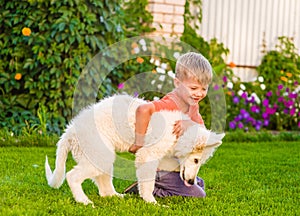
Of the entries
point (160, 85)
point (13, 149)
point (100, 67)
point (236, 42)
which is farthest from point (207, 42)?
point (13, 149)

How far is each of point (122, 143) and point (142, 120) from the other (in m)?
0.20

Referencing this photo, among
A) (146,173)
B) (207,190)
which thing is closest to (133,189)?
(146,173)

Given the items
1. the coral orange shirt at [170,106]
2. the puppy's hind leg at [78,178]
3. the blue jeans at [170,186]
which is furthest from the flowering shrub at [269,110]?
the puppy's hind leg at [78,178]

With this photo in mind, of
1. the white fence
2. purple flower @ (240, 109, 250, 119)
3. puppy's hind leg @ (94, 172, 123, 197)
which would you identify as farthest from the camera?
the white fence

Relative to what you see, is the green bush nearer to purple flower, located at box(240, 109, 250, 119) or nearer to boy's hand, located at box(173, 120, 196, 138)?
purple flower, located at box(240, 109, 250, 119)

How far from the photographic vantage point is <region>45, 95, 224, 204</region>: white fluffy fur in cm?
364

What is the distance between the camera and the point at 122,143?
3740 mm

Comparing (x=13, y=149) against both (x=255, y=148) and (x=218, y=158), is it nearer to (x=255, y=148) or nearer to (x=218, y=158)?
(x=218, y=158)

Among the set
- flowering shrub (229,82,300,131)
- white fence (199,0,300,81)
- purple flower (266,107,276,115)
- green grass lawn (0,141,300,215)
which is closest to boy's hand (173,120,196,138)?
green grass lawn (0,141,300,215)

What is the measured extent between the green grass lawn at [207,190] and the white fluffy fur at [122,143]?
0.18m

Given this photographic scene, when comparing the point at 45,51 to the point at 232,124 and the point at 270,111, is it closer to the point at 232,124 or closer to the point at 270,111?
the point at 232,124

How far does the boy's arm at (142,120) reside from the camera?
12.1ft

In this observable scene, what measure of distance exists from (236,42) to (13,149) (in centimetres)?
516

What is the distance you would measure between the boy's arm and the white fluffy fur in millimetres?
29
